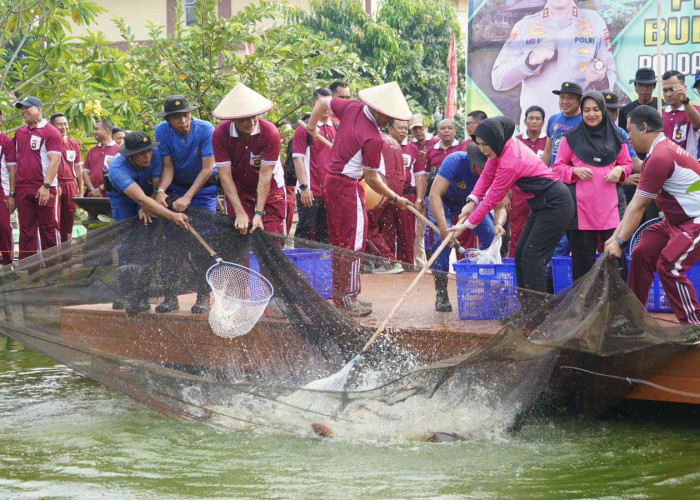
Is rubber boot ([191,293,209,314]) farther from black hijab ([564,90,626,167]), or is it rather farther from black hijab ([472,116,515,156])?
black hijab ([564,90,626,167])

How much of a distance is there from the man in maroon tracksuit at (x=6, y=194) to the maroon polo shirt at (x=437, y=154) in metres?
4.90

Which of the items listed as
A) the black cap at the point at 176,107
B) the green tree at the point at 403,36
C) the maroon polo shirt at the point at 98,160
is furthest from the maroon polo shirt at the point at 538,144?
the green tree at the point at 403,36

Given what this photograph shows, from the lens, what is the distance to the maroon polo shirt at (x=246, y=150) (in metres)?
7.33

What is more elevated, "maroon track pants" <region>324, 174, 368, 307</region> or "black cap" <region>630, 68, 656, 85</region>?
"black cap" <region>630, 68, 656, 85</region>

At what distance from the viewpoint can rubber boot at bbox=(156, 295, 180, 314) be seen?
6754mm

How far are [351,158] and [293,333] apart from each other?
1551mm

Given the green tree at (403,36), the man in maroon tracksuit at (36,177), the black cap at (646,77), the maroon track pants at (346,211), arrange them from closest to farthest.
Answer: the maroon track pants at (346,211) → the black cap at (646,77) → the man in maroon tracksuit at (36,177) → the green tree at (403,36)

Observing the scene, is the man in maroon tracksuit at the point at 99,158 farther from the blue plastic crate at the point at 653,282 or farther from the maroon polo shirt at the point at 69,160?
the blue plastic crate at the point at 653,282

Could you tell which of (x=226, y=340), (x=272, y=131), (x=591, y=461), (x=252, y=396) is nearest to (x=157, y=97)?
(x=272, y=131)

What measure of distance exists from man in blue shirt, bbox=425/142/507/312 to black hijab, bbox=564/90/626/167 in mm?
759

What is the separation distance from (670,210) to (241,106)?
3.25 metres

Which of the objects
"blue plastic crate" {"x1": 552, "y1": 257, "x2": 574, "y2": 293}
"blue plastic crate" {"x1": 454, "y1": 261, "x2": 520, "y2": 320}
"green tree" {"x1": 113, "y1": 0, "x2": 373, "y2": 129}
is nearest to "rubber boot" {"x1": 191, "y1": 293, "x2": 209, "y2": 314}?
"blue plastic crate" {"x1": 454, "y1": 261, "x2": 520, "y2": 320}

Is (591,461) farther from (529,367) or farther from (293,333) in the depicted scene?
(293,333)

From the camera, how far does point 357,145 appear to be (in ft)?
23.6
